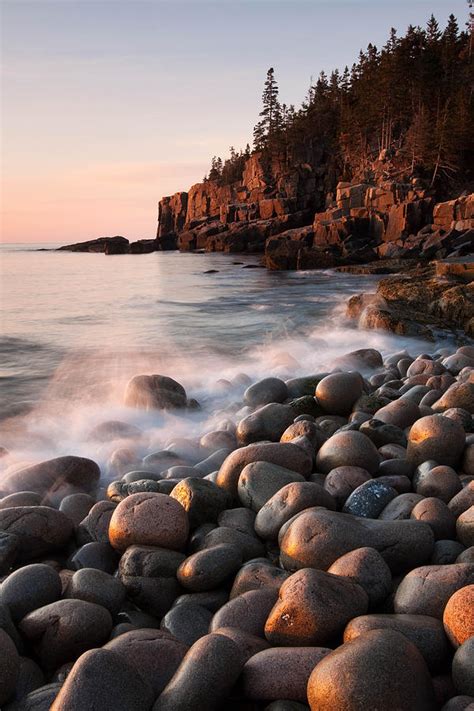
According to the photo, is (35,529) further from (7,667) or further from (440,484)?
(440,484)

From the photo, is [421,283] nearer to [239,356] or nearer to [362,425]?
[239,356]

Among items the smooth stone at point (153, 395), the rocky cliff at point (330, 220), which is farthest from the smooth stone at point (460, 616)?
the rocky cliff at point (330, 220)

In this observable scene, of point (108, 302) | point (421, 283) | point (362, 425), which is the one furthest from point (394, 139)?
point (362, 425)

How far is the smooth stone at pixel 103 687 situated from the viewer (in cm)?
199

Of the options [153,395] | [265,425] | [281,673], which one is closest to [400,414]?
[265,425]

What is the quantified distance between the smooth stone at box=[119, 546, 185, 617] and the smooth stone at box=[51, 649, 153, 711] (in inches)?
38.3

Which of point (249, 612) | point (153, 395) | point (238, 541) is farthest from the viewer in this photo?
point (153, 395)

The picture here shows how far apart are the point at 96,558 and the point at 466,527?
2.17 m

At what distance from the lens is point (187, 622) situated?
112 inches

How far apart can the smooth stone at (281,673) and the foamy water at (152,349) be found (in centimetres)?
363

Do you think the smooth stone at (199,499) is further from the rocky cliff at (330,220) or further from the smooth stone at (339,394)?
the rocky cliff at (330,220)

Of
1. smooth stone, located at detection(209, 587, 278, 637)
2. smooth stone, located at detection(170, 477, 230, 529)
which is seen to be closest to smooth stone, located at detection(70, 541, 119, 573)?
smooth stone, located at detection(170, 477, 230, 529)

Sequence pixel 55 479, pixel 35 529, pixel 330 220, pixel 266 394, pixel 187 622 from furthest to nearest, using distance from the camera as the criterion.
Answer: pixel 330 220 → pixel 266 394 → pixel 55 479 → pixel 35 529 → pixel 187 622

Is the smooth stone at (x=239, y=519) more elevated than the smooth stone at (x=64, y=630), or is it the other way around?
the smooth stone at (x=239, y=519)
